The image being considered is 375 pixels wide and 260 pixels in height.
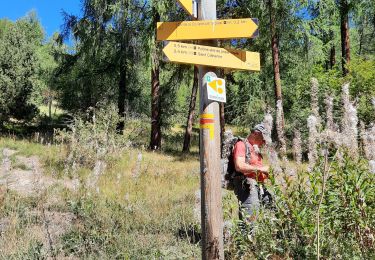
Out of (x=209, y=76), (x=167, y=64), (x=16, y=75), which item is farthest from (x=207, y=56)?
(x=16, y=75)

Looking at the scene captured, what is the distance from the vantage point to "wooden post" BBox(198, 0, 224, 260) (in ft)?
11.1

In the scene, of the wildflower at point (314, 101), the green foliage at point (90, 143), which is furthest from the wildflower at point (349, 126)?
the green foliage at point (90, 143)

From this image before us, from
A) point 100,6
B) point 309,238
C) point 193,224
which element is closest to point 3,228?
point 193,224

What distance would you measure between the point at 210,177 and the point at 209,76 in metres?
0.85

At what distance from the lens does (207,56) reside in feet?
11.3

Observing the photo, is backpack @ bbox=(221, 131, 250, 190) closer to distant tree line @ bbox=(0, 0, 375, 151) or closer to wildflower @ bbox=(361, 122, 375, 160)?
wildflower @ bbox=(361, 122, 375, 160)

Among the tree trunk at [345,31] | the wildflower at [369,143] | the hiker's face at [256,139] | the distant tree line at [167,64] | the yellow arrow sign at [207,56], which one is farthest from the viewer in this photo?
the tree trunk at [345,31]

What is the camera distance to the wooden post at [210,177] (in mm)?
3371

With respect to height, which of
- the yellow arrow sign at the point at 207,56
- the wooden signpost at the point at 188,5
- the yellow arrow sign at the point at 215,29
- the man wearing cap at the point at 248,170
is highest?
the wooden signpost at the point at 188,5

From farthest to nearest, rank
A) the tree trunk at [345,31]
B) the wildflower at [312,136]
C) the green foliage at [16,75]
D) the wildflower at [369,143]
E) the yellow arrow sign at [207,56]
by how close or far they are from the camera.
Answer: the green foliage at [16,75]
the tree trunk at [345,31]
the yellow arrow sign at [207,56]
the wildflower at [369,143]
the wildflower at [312,136]

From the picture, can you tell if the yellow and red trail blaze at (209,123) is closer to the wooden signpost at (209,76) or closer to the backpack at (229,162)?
the wooden signpost at (209,76)

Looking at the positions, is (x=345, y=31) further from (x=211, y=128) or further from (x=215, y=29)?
(x=211, y=128)

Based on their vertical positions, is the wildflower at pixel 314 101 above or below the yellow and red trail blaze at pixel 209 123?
above

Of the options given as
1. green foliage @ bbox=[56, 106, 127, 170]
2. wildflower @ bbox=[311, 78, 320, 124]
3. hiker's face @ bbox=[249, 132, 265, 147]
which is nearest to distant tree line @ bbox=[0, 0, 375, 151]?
green foliage @ bbox=[56, 106, 127, 170]
